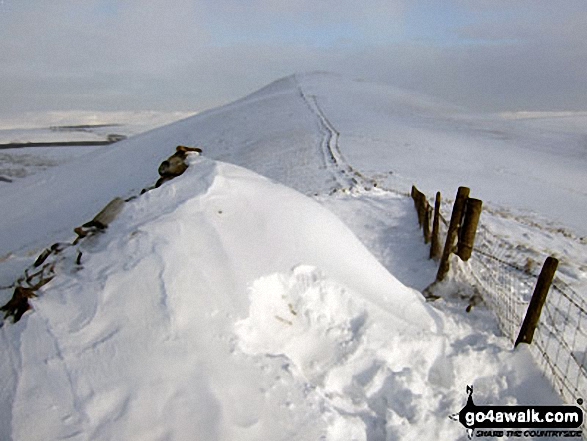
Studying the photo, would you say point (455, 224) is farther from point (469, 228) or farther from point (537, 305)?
point (537, 305)

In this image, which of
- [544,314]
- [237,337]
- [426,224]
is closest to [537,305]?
[544,314]

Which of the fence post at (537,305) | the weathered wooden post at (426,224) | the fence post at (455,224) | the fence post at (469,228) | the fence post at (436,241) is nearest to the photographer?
the fence post at (537,305)

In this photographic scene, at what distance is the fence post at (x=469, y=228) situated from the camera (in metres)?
6.10

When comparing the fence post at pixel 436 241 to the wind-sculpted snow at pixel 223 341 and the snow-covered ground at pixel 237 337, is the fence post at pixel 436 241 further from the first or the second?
the wind-sculpted snow at pixel 223 341

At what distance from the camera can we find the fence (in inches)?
179

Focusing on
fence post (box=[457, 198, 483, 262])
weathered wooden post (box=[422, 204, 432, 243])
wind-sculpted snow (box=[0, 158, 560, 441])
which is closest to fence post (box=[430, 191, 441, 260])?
weathered wooden post (box=[422, 204, 432, 243])

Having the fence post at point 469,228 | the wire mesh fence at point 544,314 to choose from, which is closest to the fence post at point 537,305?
the wire mesh fence at point 544,314

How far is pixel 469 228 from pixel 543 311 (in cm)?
155

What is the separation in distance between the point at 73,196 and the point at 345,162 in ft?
44.7

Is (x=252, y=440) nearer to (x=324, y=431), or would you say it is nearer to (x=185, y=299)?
(x=324, y=431)

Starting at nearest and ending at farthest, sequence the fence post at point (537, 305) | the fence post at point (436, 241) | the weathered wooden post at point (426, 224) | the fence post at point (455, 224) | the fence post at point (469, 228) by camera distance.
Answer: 1. the fence post at point (537, 305)
2. the fence post at point (469, 228)
3. the fence post at point (455, 224)
4. the fence post at point (436, 241)
5. the weathered wooden post at point (426, 224)

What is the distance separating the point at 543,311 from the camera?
6.17 metres

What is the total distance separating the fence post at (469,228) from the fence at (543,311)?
16 centimetres

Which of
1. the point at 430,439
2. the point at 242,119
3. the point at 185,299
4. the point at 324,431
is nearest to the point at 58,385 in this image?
the point at 185,299
